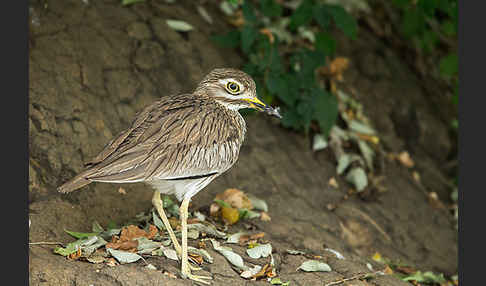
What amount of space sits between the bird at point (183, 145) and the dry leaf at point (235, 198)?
2.62 feet

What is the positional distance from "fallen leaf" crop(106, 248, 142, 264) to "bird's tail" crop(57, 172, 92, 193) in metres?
0.49

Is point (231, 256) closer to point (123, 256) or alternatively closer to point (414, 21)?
point (123, 256)

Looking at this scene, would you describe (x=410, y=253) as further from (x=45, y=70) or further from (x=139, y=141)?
(x=45, y=70)

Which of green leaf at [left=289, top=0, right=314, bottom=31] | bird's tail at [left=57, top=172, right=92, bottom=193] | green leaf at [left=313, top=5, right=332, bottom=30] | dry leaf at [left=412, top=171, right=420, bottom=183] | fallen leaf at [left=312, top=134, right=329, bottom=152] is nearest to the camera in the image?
bird's tail at [left=57, top=172, right=92, bottom=193]

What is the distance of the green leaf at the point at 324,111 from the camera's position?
21.4ft

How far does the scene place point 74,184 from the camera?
13.0ft

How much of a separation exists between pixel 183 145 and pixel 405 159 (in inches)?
156

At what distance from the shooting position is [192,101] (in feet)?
15.3

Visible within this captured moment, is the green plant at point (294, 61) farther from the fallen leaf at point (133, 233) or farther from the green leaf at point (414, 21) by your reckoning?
the fallen leaf at point (133, 233)

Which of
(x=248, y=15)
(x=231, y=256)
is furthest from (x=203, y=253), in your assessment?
(x=248, y=15)

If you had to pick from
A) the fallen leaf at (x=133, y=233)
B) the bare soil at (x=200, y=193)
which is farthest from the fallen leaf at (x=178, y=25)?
the fallen leaf at (x=133, y=233)

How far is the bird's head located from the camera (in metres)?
4.70

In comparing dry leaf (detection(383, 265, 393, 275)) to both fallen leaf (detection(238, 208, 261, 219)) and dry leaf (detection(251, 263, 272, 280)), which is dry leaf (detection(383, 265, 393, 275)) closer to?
fallen leaf (detection(238, 208, 261, 219))

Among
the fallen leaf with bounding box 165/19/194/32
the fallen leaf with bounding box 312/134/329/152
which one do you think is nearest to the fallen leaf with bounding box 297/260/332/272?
the fallen leaf with bounding box 312/134/329/152
